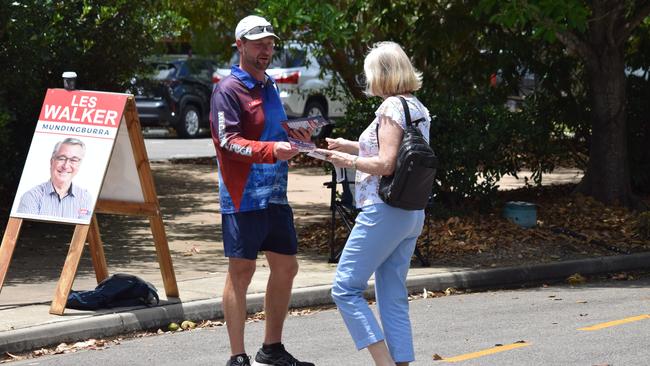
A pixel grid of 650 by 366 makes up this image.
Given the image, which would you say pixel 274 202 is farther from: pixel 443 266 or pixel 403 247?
pixel 443 266

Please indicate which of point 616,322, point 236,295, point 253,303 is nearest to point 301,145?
point 236,295

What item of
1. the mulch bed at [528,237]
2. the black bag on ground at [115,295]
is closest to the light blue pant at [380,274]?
the black bag on ground at [115,295]

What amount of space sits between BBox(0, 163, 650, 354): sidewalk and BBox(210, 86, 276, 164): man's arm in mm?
2199

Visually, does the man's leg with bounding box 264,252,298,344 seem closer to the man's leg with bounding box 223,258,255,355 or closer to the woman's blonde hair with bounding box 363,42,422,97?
the man's leg with bounding box 223,258,255,355

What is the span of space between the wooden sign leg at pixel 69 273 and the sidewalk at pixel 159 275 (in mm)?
89

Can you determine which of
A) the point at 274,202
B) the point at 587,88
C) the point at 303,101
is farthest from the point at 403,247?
the point at 303,101

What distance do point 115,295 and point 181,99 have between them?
1888 cm

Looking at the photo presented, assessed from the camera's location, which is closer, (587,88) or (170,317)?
(170,317)

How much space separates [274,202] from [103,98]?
2.46m

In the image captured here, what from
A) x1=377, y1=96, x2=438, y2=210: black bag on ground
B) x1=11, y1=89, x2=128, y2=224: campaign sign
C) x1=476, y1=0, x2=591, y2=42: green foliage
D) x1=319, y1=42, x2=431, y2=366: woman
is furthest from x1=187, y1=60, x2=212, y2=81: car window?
x1=377, y1=96, x2=438, y2=210: black bag on ground

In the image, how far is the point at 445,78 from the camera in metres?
15.0

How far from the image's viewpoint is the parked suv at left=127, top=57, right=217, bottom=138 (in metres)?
27.1

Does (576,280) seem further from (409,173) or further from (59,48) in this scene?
A: (59,48)

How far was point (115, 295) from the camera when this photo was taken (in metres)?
8.80
